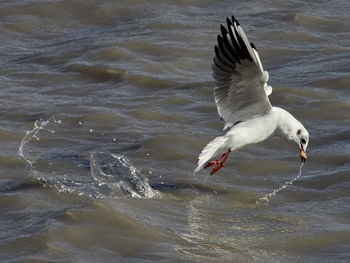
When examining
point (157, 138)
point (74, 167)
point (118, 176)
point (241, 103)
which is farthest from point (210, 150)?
point (157, 138)

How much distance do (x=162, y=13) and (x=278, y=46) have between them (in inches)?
77.2

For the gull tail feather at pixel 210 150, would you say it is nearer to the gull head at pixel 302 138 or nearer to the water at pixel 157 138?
the water at pixel 157 138

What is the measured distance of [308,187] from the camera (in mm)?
7910

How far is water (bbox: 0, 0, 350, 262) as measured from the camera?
653 centimetres

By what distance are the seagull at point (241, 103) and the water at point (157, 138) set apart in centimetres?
47

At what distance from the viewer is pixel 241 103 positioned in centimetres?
748

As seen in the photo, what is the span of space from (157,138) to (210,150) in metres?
1.51

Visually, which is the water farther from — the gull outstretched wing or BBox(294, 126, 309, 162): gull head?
the gull outstretched wing

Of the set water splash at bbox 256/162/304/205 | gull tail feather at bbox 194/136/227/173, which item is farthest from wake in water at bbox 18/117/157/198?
water splash at bbox 256/162/304/205

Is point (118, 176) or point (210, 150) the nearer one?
point (210, 150)

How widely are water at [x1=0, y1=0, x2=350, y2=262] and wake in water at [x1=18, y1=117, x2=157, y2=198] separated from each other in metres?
0.02

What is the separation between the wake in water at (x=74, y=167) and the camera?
7.59m

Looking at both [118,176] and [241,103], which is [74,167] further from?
[241,103]

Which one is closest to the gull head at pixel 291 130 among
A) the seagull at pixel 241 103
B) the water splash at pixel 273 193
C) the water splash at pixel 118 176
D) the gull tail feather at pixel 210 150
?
the seagull at pixel 241 103
